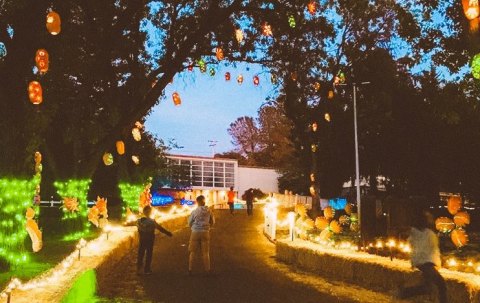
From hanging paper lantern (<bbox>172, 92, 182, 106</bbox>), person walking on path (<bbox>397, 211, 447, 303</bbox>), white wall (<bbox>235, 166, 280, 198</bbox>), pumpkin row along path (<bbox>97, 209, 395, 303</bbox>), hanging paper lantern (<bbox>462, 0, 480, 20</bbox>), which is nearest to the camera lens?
person walking on path (<bbox>397, 211, 447, 303</bbox>)

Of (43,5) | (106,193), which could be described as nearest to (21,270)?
(43,5)

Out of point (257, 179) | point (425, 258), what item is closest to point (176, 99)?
point (425, 258)

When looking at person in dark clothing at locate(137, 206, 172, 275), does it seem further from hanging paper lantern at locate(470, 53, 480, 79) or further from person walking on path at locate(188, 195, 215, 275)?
hanging paper lantern at locate(470, 53, 480, 79)

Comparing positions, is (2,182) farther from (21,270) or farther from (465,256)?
(465,256)

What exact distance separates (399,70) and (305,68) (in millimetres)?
12644

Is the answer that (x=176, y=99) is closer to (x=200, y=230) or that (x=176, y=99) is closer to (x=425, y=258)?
(x=200, y=230)

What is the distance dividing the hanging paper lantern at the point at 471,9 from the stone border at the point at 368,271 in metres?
4.70

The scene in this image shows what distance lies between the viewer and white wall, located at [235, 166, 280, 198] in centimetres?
6519

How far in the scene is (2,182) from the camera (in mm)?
12039

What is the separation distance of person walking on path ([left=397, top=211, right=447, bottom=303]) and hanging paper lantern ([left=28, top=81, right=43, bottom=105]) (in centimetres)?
865

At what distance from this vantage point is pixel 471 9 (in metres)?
10.8

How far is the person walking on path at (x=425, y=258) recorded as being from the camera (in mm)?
8359

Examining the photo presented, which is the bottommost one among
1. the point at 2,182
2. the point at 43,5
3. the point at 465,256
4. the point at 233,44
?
the point at 465,256

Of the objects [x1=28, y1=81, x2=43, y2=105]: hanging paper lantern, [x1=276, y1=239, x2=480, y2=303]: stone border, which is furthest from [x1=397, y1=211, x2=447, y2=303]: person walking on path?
[x1=28, y1=81, x2=43, y2=105]: hanging paper lantern
